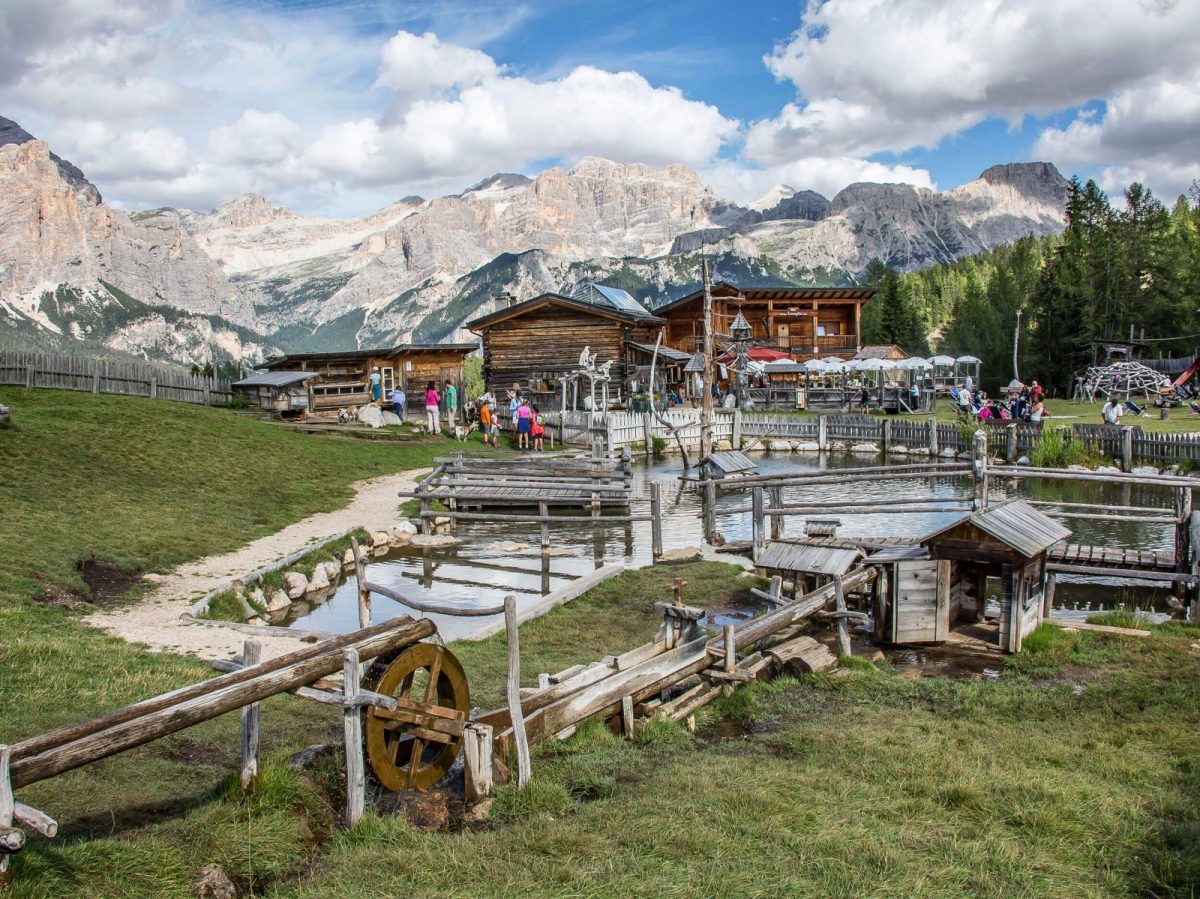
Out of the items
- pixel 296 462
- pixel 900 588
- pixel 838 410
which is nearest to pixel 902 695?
pixel 900 588

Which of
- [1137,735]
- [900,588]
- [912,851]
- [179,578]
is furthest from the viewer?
[179,578]

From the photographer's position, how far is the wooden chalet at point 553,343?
49.8m

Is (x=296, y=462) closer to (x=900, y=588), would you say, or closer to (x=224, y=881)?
(x=900, y=588)

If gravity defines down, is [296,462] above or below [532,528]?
above

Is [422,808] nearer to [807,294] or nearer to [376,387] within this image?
[376,387]

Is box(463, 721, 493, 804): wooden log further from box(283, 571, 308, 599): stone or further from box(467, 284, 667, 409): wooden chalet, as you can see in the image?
box(467, 284, 667, 409): wooden chalet

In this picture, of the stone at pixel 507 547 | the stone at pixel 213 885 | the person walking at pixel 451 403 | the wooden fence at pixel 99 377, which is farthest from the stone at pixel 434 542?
the person walking at pixel 451 403

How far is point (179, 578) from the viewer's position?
15.4 metres

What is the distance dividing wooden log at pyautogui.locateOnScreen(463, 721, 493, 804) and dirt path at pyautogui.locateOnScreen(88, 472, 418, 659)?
4.83 m

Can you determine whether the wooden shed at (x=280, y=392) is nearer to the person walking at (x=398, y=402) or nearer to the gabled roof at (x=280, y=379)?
the gabled roof at (x=280, y=379)

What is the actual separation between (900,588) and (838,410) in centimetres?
3941

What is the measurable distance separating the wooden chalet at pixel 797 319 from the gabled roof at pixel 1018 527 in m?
52.5

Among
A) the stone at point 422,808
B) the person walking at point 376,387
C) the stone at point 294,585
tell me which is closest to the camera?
the stone at point 422,808

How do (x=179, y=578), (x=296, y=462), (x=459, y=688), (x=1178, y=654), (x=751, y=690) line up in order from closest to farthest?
(x=459, y=688) < (x=751, y=690) < (x=1178, y=654) < (x=179, y=578) < (x=296, y=462)
